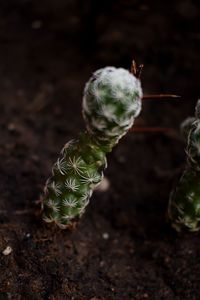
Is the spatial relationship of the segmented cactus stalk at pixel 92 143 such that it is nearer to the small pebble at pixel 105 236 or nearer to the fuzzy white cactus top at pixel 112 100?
the fuzzy white cactus top at pixel 112 100

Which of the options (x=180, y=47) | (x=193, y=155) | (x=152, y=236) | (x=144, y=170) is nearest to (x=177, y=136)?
(x=144, y=170)

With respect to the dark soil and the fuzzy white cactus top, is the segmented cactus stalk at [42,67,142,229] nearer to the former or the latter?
the fuzzy white cactus top

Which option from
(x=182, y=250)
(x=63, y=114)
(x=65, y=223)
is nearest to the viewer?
(x=65, y=223)

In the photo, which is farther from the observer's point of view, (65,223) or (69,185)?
(65,223)

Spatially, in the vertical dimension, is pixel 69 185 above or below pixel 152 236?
above

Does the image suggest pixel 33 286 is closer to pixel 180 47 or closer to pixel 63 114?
pixel 63 114

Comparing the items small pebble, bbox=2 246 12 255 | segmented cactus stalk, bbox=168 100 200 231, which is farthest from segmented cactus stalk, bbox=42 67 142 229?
segmented cactus stalk, bbox=168 100 200 231
